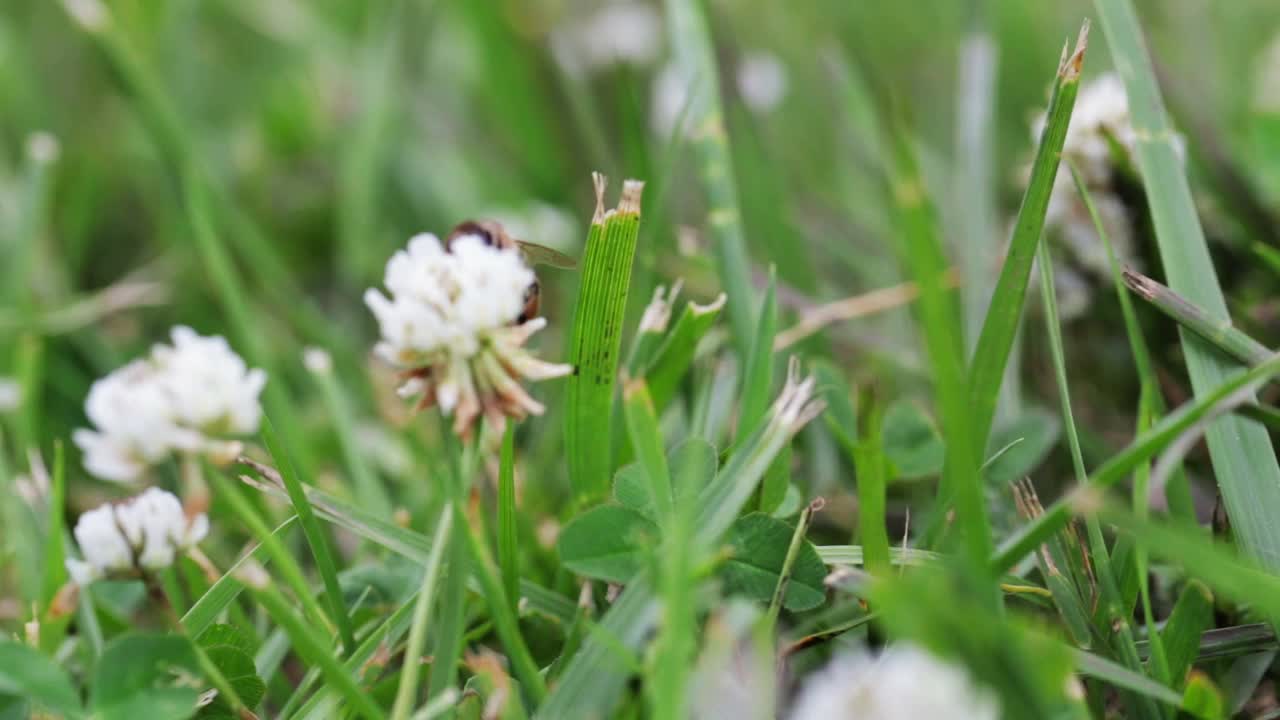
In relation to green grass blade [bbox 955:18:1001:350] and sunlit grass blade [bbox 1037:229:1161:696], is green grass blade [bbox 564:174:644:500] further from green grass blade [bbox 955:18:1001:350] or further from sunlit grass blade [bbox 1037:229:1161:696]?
green grass blade [bbox 955:18:1001:350]

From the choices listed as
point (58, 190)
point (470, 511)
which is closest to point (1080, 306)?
point (470, 511)

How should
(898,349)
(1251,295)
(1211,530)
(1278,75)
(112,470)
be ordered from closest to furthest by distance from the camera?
(112,470), (1211,530), (1251,295), (898,349), (1278,75)

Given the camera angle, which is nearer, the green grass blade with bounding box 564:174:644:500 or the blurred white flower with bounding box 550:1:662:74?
the green grass blade with bounding box 564:174:644:500

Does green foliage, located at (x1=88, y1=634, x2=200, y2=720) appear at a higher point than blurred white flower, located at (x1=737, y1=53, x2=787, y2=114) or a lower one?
lower

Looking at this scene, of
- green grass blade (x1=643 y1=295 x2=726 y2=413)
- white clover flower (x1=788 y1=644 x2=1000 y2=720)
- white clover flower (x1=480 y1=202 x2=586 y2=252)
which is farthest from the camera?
white clover flower (x1=480 y1=202 x2=586 y2=252)

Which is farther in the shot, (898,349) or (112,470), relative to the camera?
(898,349)

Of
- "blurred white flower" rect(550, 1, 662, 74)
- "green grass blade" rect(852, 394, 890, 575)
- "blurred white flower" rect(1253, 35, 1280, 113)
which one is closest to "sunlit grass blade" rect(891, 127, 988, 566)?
"green grass blade" rect(852, 394, 890, 575)

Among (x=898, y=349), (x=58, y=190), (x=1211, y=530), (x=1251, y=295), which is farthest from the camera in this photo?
(x=58, y=190)

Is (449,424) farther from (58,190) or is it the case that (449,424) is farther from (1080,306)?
(58,190)
